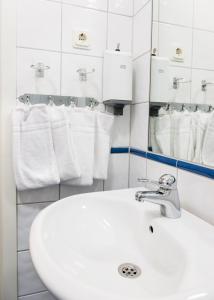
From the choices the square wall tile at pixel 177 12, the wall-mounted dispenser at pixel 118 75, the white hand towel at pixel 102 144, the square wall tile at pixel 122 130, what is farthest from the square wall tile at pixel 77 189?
the square wall tile at pixel 177 12

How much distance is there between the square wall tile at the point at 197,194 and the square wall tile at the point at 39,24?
0.82 metres

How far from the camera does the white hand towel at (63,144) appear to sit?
1051 mm

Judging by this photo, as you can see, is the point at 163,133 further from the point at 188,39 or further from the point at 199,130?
the point at 188,39

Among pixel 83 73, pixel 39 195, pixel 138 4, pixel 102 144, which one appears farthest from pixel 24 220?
pixel 138 4

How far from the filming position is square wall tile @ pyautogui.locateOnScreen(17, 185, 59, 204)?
3.66 feet

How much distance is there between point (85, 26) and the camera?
1.16 metres

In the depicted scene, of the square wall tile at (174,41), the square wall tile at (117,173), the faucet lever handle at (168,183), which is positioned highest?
the square wall tile at (174,41)

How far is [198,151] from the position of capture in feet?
2.70

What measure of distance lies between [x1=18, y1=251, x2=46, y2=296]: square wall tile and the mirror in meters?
0.79

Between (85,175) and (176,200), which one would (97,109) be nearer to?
(85,175)

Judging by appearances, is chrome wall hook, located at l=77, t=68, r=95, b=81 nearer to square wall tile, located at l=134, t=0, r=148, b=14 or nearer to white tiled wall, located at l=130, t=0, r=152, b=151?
white tiled wall, located at l=130, t=0, r=152, b=151

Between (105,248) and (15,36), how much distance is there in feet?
3.12

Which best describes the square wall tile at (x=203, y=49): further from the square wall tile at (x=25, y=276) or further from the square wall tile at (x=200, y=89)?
the square wall tile at (x=25, y=276)

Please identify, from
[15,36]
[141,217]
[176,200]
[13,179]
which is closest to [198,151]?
[176,200]
